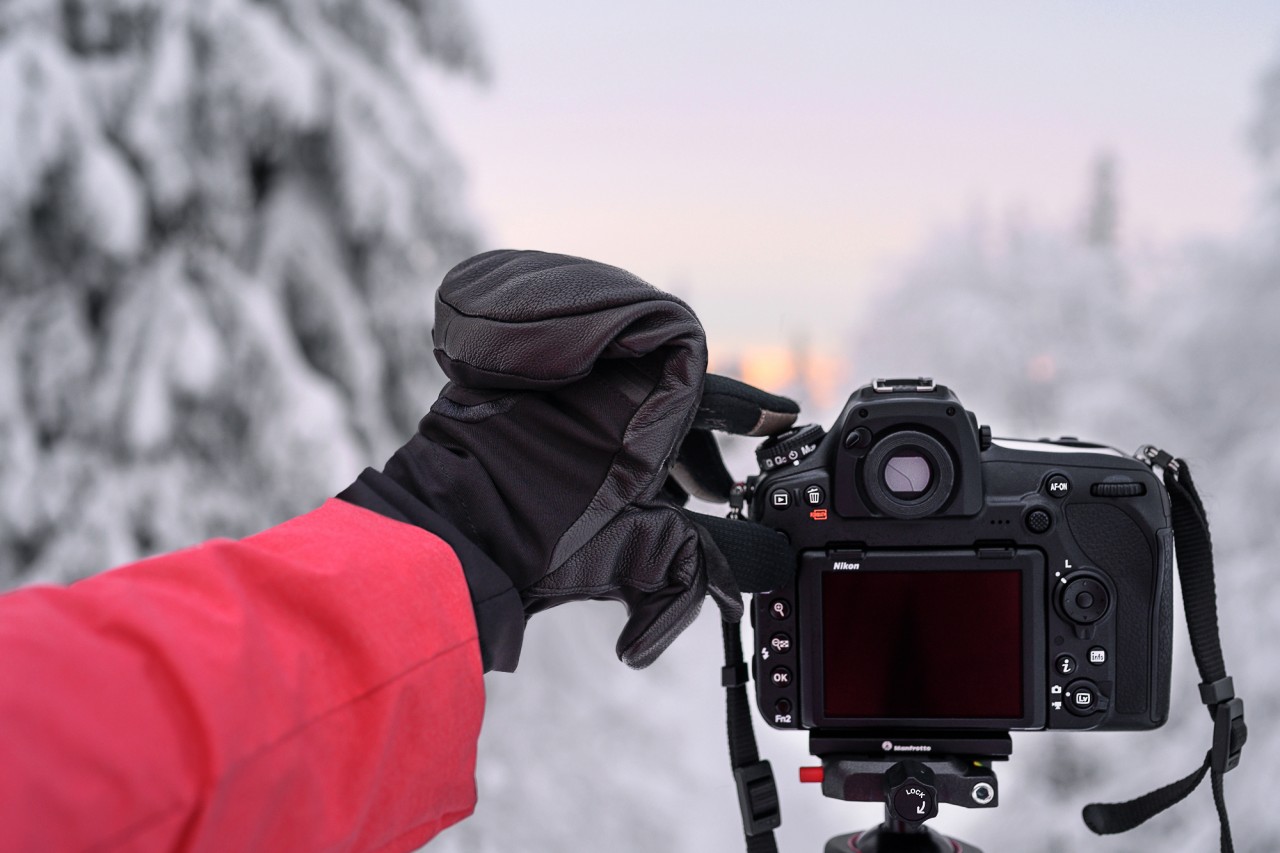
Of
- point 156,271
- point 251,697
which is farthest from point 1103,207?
point 251,697

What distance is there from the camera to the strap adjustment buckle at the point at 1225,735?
3.75 feet

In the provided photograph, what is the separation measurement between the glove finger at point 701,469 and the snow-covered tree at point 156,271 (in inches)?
79.7

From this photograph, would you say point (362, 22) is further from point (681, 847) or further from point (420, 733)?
point (420, 733)

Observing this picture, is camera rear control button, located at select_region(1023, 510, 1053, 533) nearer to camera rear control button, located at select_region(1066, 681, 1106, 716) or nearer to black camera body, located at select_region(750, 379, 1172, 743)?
black camera body, located at select_region(750, 379, 1172, 743)

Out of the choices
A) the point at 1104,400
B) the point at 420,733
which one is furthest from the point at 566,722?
the point at 420,733

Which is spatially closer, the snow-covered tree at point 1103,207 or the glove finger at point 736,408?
the glove finger at point 736,408

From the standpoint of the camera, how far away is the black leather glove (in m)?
0.93

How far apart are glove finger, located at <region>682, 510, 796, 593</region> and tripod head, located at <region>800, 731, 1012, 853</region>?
0.74ft

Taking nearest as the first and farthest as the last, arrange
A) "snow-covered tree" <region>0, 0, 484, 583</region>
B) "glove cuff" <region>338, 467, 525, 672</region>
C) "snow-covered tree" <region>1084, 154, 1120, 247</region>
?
Result: "glove cuff" <region>338, 467, 525, 672</region> → "snow-covered tree" <region>0, 0, 484, 583</region> → "snow-covered tree" <region>1084, 154, 1120, 247</region>

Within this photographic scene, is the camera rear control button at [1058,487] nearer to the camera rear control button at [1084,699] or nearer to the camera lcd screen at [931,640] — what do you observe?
the camera lcd screen at [931,640]

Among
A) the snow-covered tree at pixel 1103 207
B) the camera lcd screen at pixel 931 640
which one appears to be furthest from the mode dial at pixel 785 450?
the snow-covered tree at pixel 1103 207

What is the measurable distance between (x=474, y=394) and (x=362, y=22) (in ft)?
10.1

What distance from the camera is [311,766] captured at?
0.71 m

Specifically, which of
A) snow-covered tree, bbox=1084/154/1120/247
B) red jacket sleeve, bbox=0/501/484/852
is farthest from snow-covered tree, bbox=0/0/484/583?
snow-covered tree, bbox=1084/154/1120/247
